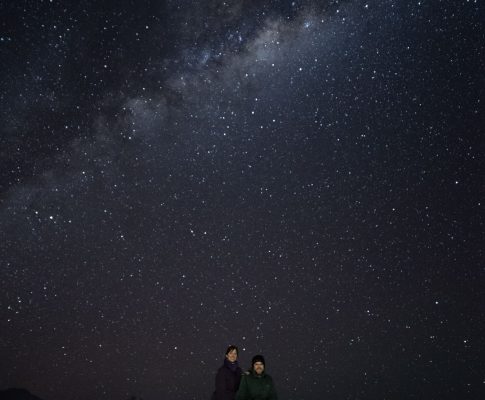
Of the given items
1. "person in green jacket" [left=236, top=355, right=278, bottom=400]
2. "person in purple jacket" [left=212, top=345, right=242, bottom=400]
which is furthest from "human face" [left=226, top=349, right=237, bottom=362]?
"person in green jacket" [left=236, top=355, right=278, bottom=400]

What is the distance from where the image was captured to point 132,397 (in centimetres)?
19425

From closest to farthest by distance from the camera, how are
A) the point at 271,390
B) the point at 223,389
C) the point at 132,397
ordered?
the point at 271,390 → the point at 223,389 → the point at 132,397

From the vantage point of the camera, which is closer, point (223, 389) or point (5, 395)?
point (223, 389)

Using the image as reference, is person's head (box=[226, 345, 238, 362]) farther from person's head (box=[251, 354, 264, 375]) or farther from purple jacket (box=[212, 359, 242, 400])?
person's head (box=[251, 354, 264, 375])

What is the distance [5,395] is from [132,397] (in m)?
62.5

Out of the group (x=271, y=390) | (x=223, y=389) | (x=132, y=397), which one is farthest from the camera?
(x=132, y=397)

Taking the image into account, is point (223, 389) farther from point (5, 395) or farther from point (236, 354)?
point (5, 395)

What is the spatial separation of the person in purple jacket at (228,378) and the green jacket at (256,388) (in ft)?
1.90

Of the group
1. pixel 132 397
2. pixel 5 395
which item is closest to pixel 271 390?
pixel 132 397

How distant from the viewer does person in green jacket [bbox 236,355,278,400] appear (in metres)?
4.62

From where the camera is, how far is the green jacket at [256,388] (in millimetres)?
4621

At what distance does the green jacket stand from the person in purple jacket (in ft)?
1.90

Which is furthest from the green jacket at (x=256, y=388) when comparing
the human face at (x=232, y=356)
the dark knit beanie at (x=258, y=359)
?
the human face at (x=232, y=356)

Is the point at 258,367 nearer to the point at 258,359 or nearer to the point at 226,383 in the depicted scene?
the point at 258,359
